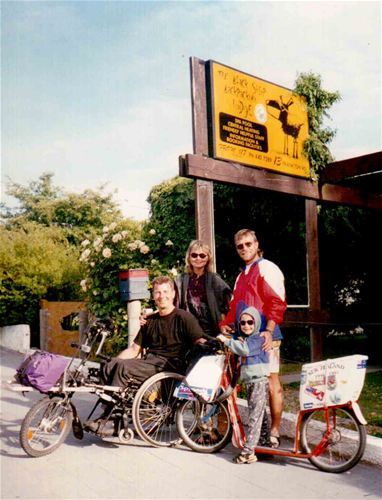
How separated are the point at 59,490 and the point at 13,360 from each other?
330 inches

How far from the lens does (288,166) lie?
22.5ft

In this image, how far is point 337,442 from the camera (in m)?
3.90

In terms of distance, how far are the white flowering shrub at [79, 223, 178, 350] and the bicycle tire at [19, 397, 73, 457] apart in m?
4.82

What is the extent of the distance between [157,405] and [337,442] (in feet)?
5.00

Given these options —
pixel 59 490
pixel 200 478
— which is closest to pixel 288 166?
pixel 200 478

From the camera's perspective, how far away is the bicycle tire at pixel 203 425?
4.41m

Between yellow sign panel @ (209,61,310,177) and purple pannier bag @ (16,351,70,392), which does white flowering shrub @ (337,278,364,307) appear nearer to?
yellow sign panel @ (209,61,310,177)

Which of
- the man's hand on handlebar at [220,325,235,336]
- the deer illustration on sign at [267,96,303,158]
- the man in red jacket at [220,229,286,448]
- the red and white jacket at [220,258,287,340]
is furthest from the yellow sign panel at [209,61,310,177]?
the man's hand on handlebar at [220,325,235,336]

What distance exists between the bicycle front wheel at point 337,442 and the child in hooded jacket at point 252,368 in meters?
0.35

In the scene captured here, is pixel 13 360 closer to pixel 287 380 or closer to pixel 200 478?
pixel 287 380

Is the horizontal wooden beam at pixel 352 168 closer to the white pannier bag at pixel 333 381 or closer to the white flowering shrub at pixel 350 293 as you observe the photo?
the white pannier bag at pixel 333 381

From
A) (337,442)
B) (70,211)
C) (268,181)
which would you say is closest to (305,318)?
(268,181)

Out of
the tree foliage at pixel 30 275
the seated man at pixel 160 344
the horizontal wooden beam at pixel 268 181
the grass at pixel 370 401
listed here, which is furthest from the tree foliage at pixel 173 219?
the seated man at pixel 160 344

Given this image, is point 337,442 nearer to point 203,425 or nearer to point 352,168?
point 203,425
